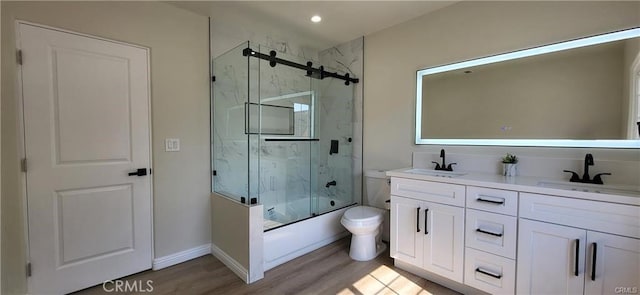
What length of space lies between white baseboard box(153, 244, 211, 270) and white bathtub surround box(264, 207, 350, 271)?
745 mm

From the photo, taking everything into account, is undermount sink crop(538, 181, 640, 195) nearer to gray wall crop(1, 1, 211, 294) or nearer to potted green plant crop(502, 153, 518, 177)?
potted green plant crop(502, 153, 518, 177)

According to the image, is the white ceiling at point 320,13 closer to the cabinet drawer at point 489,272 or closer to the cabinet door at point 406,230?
the cabinet door at point 406,230

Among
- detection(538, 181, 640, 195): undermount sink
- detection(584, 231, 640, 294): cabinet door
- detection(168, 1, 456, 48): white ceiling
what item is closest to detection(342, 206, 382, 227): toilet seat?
detection(538, 181, 640, 195): undermount sink

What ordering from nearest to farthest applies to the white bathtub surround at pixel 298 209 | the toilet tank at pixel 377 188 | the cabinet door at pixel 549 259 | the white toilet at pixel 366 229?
the cabinet door at pixel 549 259 → the white toilet at pixel 366 229 → the white bathtub surround at pixel 298 209 → the toilet tank at pixel 377 188

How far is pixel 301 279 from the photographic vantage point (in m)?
2.10

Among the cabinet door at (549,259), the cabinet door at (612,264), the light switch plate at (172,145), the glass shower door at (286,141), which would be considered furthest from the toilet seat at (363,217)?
the light switch plate at (172,145)

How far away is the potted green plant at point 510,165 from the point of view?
1.95m

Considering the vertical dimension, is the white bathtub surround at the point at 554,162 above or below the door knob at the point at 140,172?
above

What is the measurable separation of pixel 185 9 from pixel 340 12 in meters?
1.44

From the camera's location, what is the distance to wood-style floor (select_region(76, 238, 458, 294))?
1952mm

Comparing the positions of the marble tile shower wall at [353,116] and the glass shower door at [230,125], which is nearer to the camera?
the glass shower door at [230,125]

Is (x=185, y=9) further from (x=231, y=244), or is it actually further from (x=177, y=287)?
(x=177, y=287)

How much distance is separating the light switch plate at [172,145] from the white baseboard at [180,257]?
0.97 metres

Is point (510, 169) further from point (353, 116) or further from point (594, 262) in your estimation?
point (353, 116)
